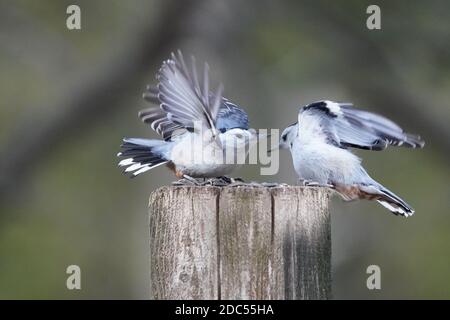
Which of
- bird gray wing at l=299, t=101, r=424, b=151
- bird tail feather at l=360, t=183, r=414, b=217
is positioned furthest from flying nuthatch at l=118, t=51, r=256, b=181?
bird tail feather at l=360, t=183, r=414, b=217

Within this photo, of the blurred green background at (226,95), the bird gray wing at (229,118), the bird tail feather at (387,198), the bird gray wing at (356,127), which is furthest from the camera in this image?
the blurred green background at (226,95)

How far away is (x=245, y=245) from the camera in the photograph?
11.5 feet

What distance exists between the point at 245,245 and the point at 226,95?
19.2 ft

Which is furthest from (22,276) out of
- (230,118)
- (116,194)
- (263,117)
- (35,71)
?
(230,118)

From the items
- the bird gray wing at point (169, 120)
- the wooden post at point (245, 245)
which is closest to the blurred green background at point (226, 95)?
the bird gray wing at point (169, 120)

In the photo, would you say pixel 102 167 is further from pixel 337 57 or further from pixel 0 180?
pixel 337 57

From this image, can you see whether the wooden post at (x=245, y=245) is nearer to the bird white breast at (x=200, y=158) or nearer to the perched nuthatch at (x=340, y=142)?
the bird white breast at (x=200, y=158)

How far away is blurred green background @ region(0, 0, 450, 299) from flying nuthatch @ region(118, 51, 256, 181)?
13.1ft

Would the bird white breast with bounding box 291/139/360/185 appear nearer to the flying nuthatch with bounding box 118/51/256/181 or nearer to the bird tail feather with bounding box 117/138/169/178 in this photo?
the flying nuthatch with bounding box 118/51/256/181

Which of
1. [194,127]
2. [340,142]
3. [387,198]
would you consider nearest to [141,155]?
[194,127]

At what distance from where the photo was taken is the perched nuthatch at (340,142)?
17.0 feet

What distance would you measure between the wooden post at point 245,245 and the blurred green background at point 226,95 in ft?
17.6

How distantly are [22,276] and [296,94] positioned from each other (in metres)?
3.57

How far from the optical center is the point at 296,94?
1034cm
